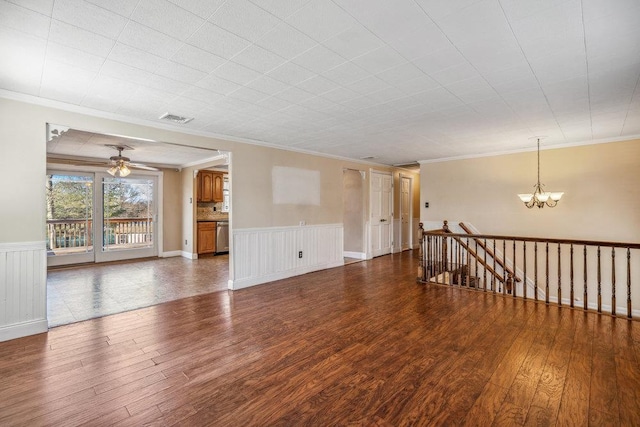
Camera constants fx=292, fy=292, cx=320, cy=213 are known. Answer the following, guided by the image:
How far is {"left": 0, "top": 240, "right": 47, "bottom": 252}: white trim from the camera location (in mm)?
2949

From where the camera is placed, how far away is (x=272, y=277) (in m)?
5.27

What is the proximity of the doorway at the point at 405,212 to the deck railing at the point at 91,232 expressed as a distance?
23.0 feet

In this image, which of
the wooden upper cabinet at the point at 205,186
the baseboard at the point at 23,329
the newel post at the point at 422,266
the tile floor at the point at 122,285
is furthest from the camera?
the wooden upper cabinet at the point at 205,186

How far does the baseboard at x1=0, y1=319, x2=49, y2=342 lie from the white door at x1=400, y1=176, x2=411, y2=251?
25.3 feet

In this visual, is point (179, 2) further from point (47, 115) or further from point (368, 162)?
point (368, 162)

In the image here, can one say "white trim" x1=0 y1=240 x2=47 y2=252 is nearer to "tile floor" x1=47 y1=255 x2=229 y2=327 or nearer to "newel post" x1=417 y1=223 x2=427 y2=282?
"tile floor" x1=47 y1=255 x2=229 y2=327

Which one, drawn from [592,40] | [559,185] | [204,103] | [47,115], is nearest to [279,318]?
[204,103]

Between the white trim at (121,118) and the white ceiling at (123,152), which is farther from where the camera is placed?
Result: the white ceiling at (123,152)

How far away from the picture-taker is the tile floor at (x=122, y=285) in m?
3.83

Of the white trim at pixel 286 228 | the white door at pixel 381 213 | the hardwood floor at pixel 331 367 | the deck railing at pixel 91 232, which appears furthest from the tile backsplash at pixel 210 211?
the hardwood floor at pixel 331 367

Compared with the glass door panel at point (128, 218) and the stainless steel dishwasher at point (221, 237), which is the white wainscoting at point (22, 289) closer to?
the glass door panel at point (128, 218)

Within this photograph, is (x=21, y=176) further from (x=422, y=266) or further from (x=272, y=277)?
(x=422, y=266)

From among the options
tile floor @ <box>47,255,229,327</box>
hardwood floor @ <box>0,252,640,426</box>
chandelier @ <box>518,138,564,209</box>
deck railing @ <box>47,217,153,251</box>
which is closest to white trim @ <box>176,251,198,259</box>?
tile floor @ <box>47,255,229,327</box>

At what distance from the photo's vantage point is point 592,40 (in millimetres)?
2061
